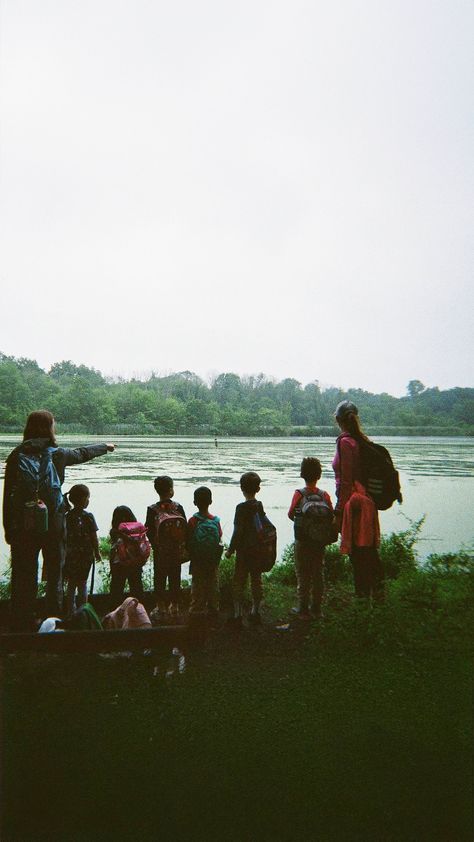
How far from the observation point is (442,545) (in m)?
8.56

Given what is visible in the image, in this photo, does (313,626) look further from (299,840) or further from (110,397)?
(110,397)

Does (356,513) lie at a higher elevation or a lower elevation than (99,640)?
higher

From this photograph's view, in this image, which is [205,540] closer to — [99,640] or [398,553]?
[99,640]

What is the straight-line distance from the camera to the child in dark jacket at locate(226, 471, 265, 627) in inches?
183

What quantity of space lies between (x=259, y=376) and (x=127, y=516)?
35.2ft

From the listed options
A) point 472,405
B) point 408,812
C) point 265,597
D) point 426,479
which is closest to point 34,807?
point 408,812

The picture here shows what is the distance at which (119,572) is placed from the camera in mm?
4711

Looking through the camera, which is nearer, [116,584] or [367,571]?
[367,571]

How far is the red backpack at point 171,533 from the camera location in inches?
179

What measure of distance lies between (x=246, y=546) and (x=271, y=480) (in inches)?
382

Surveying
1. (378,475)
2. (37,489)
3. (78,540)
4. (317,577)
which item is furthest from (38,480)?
(378,475)

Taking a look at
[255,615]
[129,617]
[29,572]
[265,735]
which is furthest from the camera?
[255,615]

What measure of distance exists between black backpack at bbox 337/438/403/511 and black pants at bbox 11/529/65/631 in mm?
2408

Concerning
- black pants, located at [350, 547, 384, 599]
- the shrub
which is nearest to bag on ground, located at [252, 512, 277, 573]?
black pants, located at [350, 547, 384, 599]
